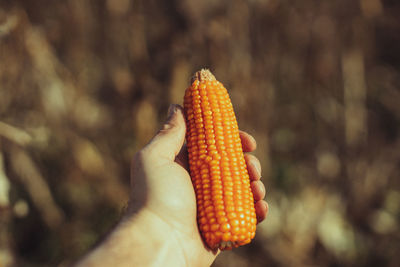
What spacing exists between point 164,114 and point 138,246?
9.98 feet

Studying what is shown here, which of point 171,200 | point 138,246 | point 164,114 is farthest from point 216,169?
point 164,114

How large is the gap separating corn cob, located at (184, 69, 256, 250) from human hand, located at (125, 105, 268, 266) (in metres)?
0.10

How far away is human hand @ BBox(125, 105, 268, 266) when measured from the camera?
8.77 ft

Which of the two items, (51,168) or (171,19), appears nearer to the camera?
(171,19)

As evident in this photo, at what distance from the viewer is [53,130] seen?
4988 mm

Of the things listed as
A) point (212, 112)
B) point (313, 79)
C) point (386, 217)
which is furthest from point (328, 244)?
point (212, 112)

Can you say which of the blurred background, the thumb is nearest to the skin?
the thumb

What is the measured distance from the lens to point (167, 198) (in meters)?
2.69

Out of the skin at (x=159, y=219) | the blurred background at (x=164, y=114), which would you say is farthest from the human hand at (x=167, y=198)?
the blurred background at (x=164, y=114)

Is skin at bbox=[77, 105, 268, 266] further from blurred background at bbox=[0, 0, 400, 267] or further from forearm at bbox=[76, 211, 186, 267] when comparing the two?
blurred background at bbox=[0, 0, 400, 267]

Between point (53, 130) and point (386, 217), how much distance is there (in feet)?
17.1

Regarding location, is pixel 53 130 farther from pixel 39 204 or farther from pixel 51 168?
pixel 39 204

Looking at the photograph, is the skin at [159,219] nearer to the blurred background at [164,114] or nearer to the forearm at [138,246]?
the forearm at [138,246]

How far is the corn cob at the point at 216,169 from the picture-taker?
2531 mm
